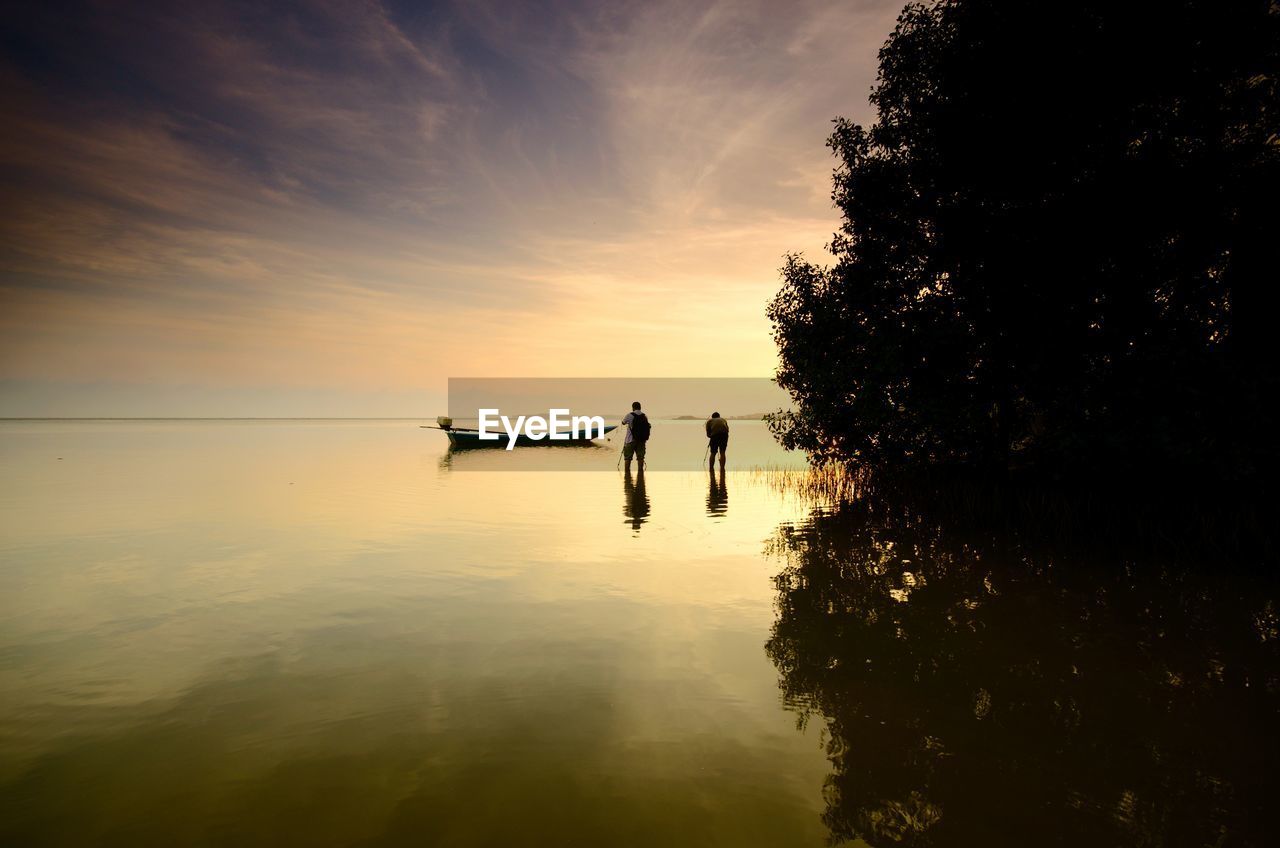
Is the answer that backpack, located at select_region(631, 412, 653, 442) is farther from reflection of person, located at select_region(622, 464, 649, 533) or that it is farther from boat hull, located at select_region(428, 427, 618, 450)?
boat hull, located at select_region(428, 427, 618, 450)

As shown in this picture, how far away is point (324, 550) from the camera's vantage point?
12.2 meters

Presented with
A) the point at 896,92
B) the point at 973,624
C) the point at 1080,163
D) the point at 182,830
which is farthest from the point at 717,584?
the point at 896,92

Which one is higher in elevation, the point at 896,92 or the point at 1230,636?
the point at 896,92

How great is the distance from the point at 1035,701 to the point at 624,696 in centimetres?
364

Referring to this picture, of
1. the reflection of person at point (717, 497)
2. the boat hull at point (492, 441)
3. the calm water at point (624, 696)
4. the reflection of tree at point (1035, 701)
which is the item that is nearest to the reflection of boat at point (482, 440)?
the boat hull at point (492, 441)

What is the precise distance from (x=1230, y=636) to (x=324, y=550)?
13759mm

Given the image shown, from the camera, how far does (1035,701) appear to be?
5703 millimetres

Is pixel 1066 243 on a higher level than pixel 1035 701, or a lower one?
higher

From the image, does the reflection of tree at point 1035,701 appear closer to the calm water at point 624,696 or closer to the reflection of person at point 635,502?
the calm water at point 624,696

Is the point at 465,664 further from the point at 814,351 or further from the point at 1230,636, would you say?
the point at 814,351

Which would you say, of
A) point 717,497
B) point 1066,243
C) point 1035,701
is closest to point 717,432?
point 717,497

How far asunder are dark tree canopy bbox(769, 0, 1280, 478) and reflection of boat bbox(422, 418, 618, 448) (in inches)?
1261

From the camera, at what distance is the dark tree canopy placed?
13.4 m

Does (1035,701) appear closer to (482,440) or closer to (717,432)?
(717,432)
